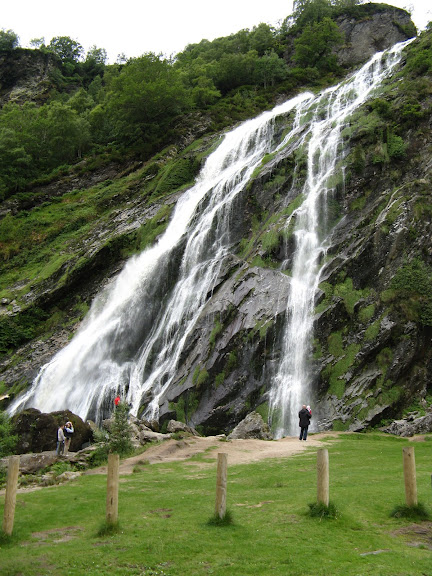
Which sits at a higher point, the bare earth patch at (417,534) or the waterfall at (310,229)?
the waterfall at (310,229)

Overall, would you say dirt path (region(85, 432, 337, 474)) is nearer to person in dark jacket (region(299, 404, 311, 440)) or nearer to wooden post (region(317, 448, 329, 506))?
person in dark jacket (region(299, 404, 311, 440))

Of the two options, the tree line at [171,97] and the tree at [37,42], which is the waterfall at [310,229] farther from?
the tree at [37,42]

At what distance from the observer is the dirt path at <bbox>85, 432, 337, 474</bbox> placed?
56.6 feet

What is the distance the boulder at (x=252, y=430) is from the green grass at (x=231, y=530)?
6878 mm

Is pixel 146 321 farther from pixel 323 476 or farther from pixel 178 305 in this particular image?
pixel 323 476

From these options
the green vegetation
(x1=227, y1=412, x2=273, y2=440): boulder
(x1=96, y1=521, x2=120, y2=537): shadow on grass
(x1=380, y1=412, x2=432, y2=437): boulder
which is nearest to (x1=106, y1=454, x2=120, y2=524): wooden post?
(x1=96, y1=521, x2=120, y2=537): shadow on grass

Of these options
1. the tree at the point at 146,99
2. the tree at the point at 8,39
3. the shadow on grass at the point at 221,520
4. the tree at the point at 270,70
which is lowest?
the shadow on grass at the point at 221,520

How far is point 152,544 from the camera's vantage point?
336 inches

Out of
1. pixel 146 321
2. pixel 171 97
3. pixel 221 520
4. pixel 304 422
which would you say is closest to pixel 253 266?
pixel 146 321

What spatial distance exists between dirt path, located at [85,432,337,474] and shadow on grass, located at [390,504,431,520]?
7.48 metres

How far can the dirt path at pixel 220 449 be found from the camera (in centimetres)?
1727

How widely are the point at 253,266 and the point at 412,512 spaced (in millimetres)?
21829

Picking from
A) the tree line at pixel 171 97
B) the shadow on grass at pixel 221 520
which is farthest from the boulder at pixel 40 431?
the tree line at pixel 171 97

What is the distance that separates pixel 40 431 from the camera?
71.1 ft
